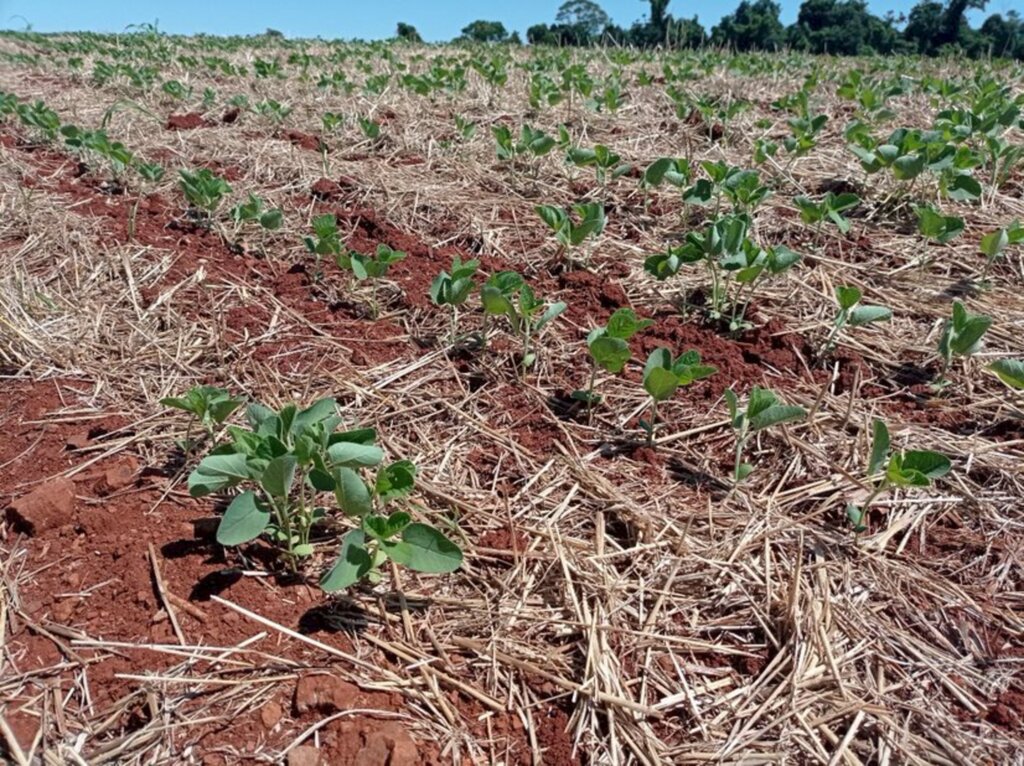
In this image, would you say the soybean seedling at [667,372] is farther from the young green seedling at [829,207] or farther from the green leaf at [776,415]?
the young green seedling at [829,207]

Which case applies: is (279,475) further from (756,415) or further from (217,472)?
(756,415)

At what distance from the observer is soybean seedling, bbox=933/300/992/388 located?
204 centimetres

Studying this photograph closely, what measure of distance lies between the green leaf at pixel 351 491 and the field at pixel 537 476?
1 cm

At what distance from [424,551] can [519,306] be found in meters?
1.07

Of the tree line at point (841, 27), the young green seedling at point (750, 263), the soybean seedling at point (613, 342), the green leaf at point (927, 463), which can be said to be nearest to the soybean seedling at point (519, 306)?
the soybean seedling at point (613, 342)

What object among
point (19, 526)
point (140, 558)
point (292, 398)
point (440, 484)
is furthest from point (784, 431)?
point (19, 526)

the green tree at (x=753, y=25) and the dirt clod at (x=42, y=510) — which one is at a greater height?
the green tree at (x=753, y=25)

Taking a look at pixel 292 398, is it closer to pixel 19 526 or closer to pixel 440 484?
pixel 440 484

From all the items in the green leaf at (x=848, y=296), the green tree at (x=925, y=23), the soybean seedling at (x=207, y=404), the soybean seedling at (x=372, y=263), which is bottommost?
the green leaf at (x=848, y=296)

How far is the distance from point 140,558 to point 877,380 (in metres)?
2.16

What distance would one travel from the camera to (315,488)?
1564 mm

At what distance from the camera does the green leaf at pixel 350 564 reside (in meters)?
1.40

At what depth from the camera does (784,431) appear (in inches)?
79.4

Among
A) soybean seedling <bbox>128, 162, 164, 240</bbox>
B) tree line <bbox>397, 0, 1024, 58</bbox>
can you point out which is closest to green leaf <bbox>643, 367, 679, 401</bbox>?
soybean seedling <bbox>128, 162, 164, 240</bbox>
